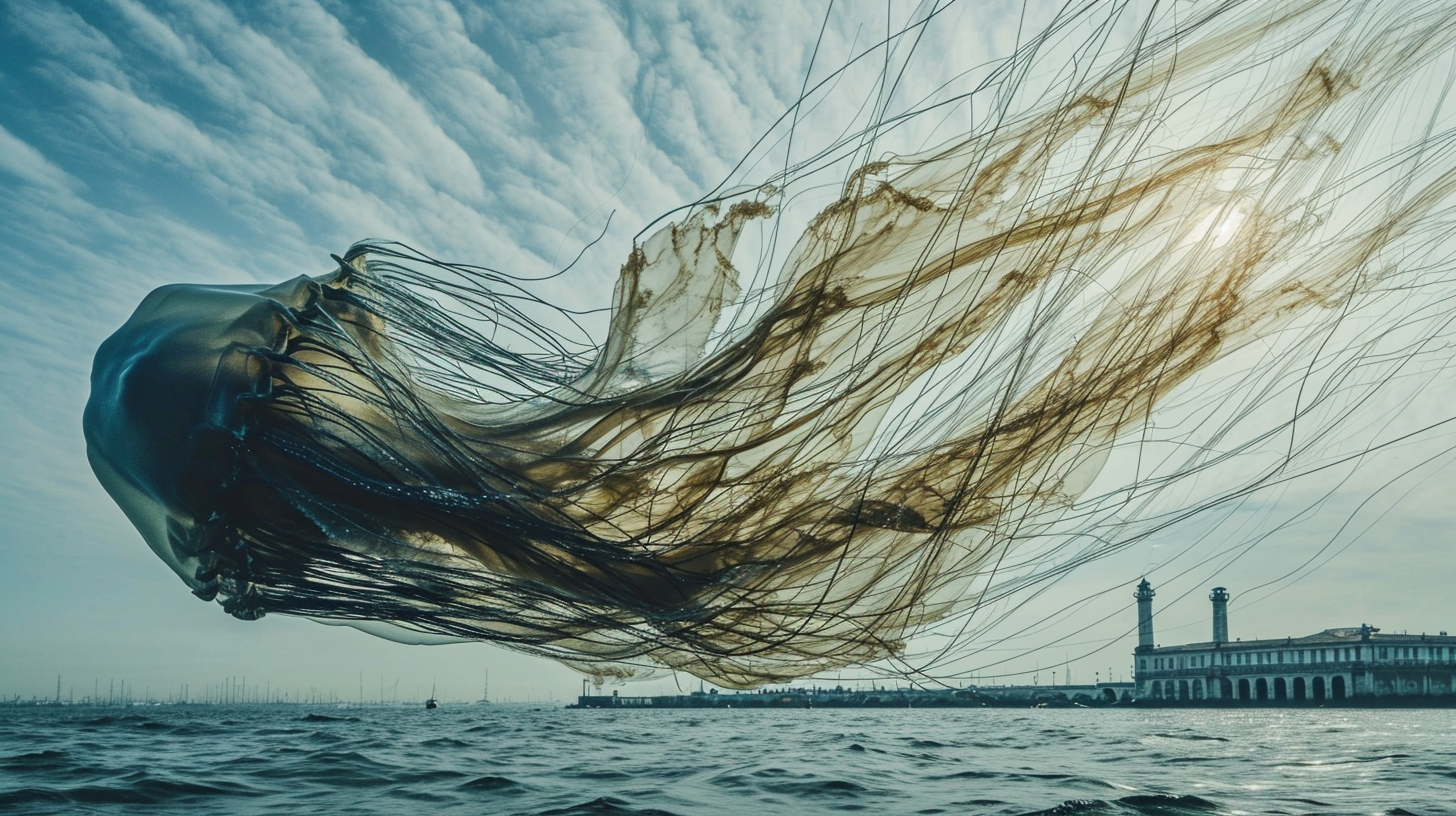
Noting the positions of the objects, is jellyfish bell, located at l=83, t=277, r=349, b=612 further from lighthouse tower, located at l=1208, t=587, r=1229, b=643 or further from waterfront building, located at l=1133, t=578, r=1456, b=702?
lighthouse tower, located at l=1208, t=587, r=1229, b=643

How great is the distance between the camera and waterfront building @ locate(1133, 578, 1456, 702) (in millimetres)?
83062

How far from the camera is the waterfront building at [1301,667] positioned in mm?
83062

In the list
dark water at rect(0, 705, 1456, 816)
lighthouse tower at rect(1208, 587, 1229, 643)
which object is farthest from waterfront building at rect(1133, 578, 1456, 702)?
dark water at rect(0, 705, 1456, 816)

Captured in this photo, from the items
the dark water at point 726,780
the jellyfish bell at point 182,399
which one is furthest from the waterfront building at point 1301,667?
the jellyfish bell at point 182,399

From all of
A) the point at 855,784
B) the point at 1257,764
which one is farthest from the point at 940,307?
the point at 1257,764

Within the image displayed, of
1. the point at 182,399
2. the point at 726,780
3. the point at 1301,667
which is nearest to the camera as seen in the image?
the point at 182,399

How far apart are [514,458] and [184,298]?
1682 mm

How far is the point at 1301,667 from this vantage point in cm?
8850

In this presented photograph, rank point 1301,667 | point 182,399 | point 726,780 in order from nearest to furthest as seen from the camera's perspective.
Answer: point 182,399
point 726,780
point 1301,667

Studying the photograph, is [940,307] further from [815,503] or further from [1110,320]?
[815,503]

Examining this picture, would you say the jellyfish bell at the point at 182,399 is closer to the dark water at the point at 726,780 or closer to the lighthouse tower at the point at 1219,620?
the dark water at the point at 726,780

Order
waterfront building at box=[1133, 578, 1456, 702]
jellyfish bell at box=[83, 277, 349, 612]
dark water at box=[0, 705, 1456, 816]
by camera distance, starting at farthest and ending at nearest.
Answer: waterfront building at box=[1133, 578, 1456, 702]
dark water at box=[0, 705, 1456, 816]
jellyfish bell at box=[83, 277, 349, 612]

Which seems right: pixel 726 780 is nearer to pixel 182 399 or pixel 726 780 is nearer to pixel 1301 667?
pixel 182 399

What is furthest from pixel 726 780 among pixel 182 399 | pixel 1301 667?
pixel 1301 667
